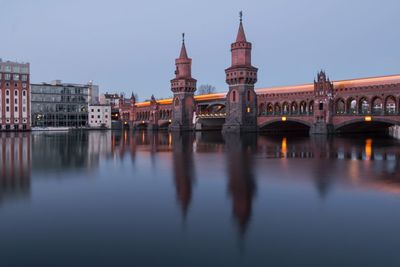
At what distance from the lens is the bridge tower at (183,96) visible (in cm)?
8569

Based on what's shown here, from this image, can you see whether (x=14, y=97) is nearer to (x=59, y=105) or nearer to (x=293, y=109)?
(x=59, y=105)

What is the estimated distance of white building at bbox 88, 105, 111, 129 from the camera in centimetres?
12500

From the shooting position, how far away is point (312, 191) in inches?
571

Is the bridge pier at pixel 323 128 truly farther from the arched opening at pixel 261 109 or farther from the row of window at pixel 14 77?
the row of window at pixel 14 77

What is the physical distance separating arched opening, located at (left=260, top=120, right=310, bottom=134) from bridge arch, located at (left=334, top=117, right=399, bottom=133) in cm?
1026

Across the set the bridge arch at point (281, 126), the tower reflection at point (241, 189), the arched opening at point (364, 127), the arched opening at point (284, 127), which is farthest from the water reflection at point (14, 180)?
the arched opening at point (284, 127)

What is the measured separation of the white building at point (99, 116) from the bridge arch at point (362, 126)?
272 feet

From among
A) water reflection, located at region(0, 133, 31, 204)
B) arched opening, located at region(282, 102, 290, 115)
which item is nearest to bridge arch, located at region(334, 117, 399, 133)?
arched opening, located at region(282, 102, 290, 115)

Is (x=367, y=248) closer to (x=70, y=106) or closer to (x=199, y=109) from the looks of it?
(x=199, y=109)

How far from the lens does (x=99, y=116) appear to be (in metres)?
126

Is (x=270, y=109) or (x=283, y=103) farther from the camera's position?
(x=270, y=109)

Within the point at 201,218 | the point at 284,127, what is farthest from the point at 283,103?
the point at 201,218

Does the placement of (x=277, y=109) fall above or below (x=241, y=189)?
above

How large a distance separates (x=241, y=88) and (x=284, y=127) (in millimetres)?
15615
